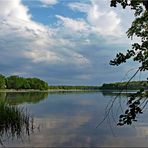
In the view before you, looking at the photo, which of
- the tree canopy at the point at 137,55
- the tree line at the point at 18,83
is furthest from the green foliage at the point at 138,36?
the tree line at the point at 18,83

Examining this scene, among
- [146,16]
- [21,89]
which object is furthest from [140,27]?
[21,89]

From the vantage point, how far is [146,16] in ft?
28.3

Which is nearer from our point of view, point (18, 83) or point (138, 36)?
point (138, 36)

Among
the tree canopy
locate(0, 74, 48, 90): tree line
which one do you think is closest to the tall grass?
the tree canopy

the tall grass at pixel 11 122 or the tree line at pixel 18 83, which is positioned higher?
the tree line at pixel 18 83

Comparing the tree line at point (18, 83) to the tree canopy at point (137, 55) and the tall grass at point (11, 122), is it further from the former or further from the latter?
the tree canopy at point (137, 55)

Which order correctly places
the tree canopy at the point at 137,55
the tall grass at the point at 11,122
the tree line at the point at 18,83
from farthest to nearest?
1. the tree line at the point at 18,83
2. the tall grass at the point at 11,122
3. the tree canopy at the point at 137,55

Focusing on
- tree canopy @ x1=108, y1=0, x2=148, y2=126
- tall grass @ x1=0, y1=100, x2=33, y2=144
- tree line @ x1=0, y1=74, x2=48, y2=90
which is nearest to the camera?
tree canopy @ x1=108, y1=0, x2=148, y2=126

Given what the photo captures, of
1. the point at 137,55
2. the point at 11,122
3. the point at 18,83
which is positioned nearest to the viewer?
the point at 137,55

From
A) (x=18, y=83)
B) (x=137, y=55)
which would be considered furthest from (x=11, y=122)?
(x=18, y=83)

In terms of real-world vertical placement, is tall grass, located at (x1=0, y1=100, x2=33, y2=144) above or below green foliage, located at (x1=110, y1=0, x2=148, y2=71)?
below

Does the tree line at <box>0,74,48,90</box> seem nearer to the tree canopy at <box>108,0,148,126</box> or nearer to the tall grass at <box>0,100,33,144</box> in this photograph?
the tall grass at <box>0,100,33,144</box>

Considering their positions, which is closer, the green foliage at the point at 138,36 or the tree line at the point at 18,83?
the green foliage at the point at 138,36

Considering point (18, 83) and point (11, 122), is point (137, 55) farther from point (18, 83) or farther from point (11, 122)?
point (18, 83)
